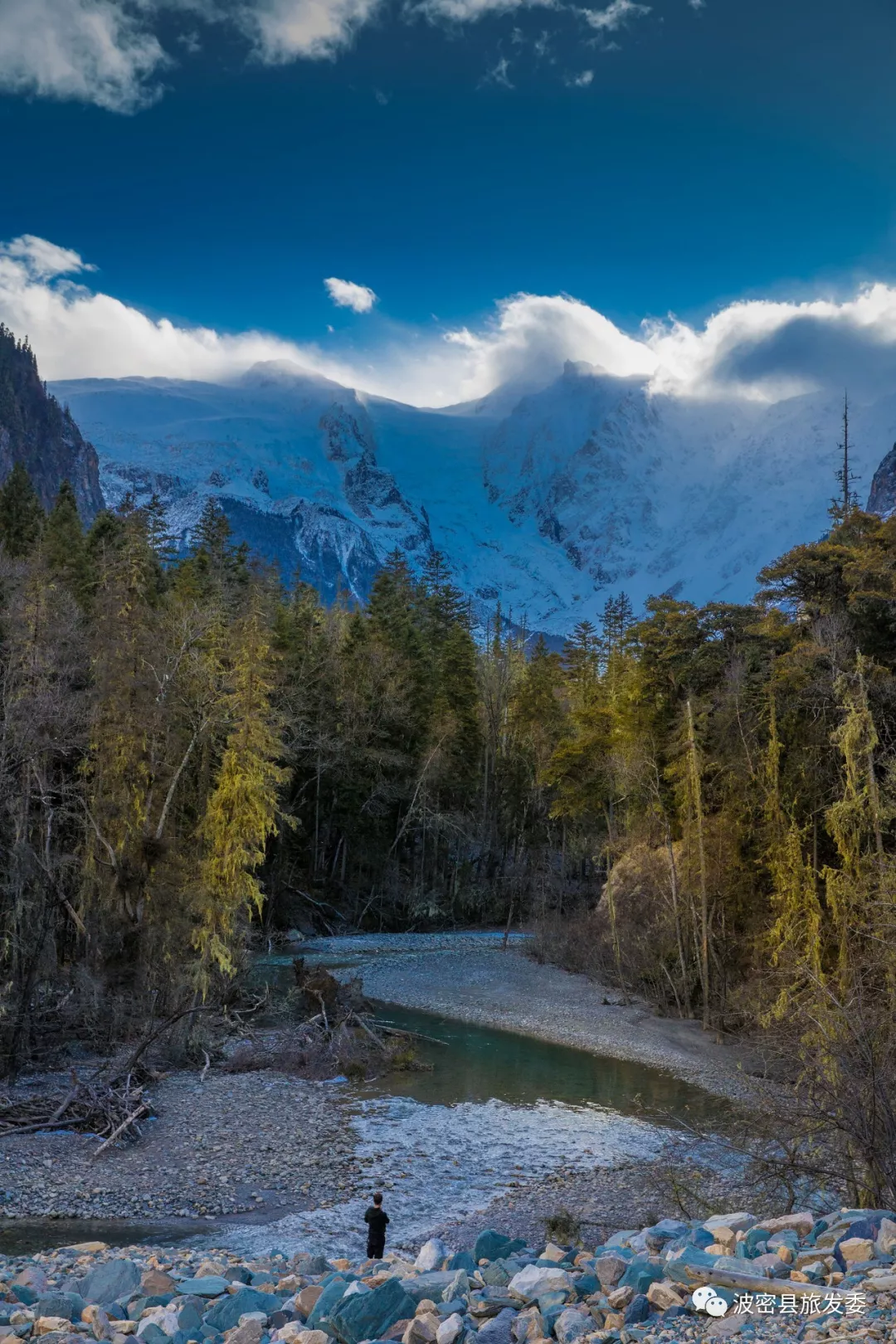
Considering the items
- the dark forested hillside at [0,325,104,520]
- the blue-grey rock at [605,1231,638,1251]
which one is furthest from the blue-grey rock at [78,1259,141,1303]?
the dark forested hillside at [0,325,104,520]

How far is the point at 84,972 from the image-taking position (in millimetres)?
20719

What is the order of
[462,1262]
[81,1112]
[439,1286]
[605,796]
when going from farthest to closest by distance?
1. [605,796]
2. [81,1112]
3. [462,1262]
4. [439,1286]

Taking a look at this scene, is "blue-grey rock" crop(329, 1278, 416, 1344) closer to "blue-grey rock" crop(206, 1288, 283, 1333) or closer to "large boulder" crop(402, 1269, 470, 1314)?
"large boulder" crop(402, 1269, 470, 1314)

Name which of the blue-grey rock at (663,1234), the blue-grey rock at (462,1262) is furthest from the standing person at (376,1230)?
the blue-grey rock at (663,1234)

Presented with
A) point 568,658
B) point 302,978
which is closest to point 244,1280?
point 302,978

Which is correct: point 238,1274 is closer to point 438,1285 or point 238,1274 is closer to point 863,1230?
point 438,1285

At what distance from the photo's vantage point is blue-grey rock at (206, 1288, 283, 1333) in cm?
642

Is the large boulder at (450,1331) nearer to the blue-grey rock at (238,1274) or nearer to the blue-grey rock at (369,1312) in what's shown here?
the blue-grey rock at (369,1312)

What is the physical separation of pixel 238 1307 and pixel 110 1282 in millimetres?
1633

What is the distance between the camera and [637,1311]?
5.61m

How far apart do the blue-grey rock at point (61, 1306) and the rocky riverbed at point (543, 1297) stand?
0.04 feet

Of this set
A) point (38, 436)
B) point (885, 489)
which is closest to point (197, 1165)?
point (885, 489)

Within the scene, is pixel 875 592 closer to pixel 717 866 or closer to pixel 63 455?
pixel 717 866

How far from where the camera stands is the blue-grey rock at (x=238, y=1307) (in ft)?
21.1
